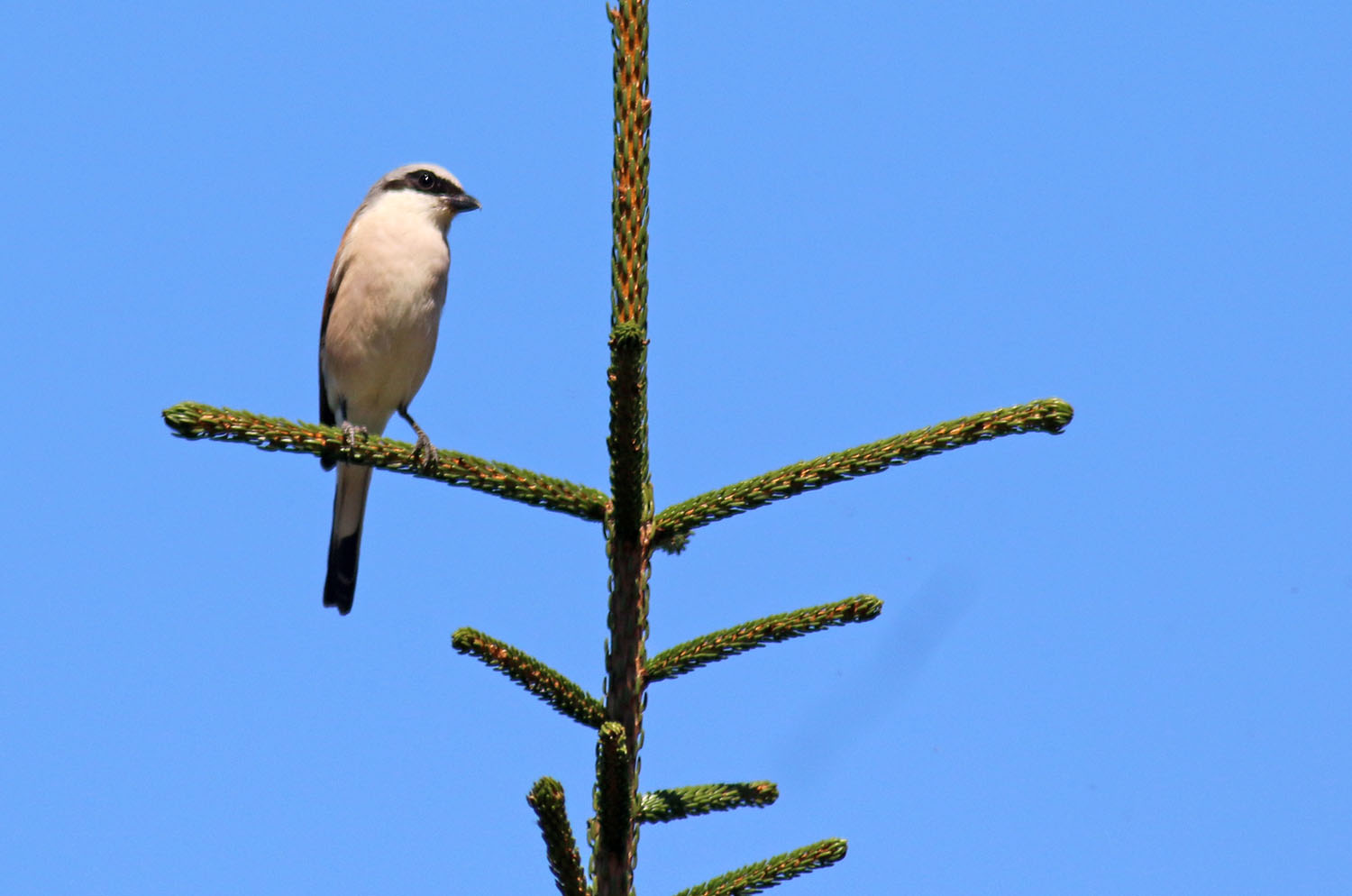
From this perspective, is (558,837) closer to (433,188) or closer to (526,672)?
(526,672)

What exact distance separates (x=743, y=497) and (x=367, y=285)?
4.39 m

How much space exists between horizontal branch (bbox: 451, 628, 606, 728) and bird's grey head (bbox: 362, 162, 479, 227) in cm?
497

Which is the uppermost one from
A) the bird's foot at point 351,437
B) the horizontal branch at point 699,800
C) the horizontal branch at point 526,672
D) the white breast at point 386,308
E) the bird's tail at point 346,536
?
the white breast at point 386,308

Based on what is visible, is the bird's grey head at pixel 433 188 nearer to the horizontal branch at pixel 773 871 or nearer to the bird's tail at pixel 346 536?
the bird's tail at pixel 346 536

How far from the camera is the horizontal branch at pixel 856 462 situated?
2211mm

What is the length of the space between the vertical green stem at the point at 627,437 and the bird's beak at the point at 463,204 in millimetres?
4398

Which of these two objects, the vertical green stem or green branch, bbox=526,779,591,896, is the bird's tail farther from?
green branch, bbox=526,779,591,896

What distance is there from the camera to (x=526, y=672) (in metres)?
2.05

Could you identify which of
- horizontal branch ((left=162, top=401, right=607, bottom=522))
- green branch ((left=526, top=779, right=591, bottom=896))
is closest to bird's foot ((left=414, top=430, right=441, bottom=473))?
horizontal branch ((left=162, top=401, right=607, bottom=522))

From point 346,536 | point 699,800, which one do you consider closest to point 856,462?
point 699,800

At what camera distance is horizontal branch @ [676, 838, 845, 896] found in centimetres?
205

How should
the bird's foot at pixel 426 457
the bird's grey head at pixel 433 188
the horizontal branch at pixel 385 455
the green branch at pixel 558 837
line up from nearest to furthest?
the green branch at pixel 558 837 < the horizontal branch at pixel 385 455 < the bird's foot at pixel 426 457 < the bird's grey head at pixel 433 188

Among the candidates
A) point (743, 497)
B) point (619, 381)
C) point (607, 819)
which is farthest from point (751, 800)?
point (619, 381)

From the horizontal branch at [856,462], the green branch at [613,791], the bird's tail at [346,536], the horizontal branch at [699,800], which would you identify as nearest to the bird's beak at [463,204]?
the bird's tail at [346,536]
